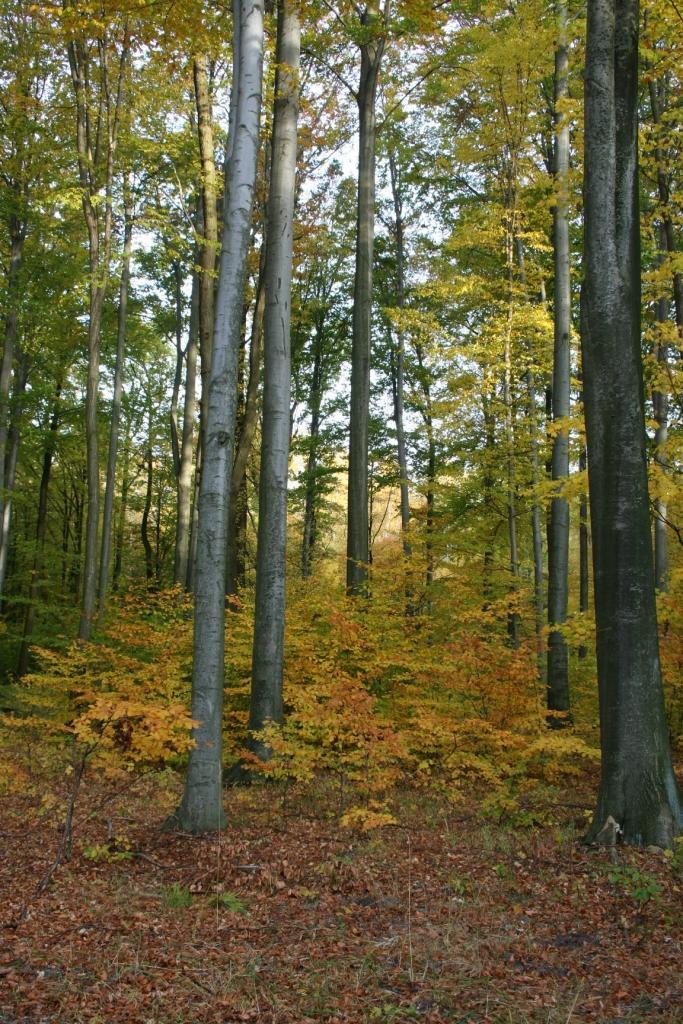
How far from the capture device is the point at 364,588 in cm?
1038

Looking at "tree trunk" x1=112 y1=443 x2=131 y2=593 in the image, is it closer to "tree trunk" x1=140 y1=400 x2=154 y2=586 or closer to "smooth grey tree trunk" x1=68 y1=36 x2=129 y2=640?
"tree trunk" x1=140 y1=400 x2=154 y2=586

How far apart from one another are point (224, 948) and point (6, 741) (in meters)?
7.98

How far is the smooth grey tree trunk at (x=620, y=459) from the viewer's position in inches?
196

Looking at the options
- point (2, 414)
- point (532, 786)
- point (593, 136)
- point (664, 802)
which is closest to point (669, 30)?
point (593, 136)

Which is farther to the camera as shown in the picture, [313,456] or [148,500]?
[148,500]

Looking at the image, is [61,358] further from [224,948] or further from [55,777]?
[224,948]

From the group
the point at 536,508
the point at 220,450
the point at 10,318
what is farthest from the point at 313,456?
the point at 220,450

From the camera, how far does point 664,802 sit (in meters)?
4.91

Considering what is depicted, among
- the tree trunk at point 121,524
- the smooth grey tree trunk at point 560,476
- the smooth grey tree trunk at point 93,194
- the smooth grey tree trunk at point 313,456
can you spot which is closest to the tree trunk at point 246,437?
the smooth grey tree trunk at point 93,194

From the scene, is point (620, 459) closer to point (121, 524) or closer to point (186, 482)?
point (186, 482)

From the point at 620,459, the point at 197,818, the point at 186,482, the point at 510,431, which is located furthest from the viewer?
the point at 186,482

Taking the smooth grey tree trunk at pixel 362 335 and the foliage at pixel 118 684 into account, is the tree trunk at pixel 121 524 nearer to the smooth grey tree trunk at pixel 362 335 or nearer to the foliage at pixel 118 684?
the foliage at pixel 118 684

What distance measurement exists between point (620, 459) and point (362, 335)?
6.39 metres

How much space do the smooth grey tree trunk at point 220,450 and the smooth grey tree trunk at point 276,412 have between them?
1587 millimetres
